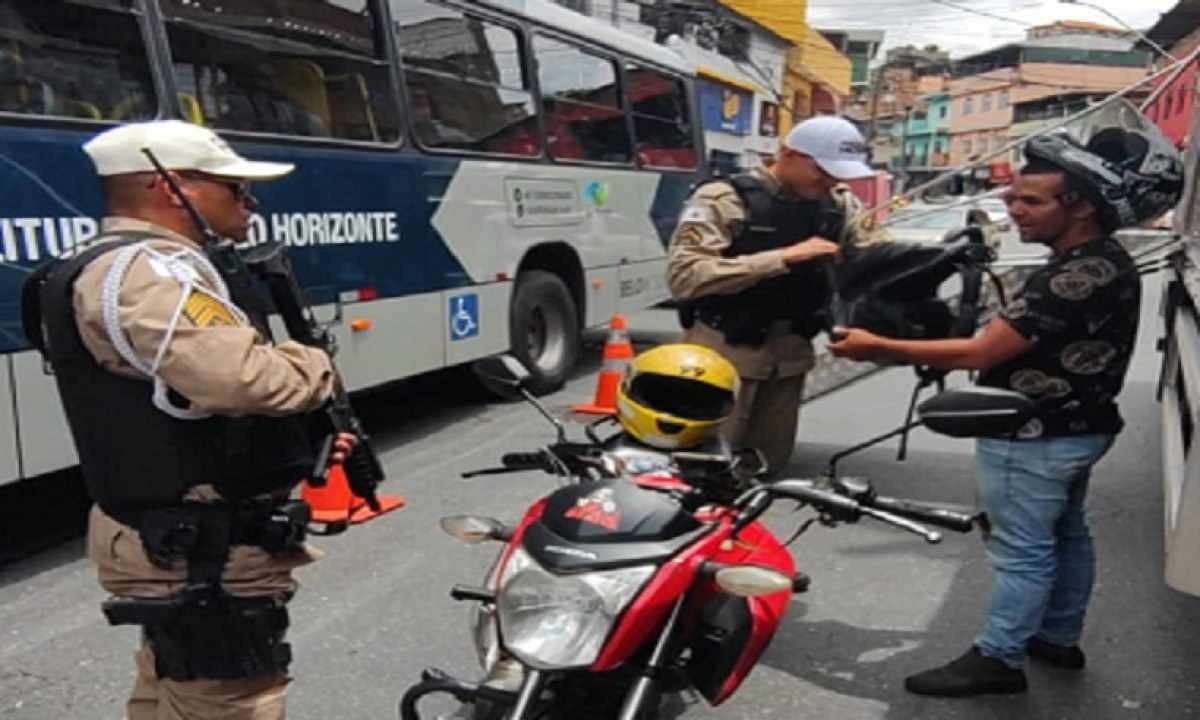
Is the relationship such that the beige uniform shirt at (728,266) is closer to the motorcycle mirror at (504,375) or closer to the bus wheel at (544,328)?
the motorcycle mirror at (504,375)

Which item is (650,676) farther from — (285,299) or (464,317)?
(464,317)

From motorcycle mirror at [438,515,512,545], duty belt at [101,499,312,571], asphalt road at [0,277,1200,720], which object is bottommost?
asphalt road at [0,277,1200,720]

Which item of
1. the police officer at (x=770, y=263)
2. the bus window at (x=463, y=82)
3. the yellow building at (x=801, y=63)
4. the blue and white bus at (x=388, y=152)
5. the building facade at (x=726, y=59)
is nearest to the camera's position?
the police officer at (x=770, y=263)

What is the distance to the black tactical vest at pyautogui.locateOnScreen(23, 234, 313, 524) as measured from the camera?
186 centimetres

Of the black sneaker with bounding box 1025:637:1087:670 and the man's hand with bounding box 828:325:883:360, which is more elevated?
the man's hand with bounding box 828:325:883:360

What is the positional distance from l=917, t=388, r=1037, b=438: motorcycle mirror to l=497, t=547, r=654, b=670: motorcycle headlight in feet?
2.24

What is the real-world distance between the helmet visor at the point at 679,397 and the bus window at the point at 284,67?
9.75ft

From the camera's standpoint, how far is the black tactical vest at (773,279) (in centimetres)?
378

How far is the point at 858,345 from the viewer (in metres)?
2.82

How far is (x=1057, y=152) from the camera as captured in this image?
2707mm

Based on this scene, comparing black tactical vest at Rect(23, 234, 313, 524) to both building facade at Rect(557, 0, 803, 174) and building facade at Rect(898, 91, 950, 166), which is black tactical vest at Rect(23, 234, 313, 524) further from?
building facade at Rect(898, 91, 950, 166)

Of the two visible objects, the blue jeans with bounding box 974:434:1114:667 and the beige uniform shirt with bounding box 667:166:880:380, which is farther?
the beige uniform shirt with bounding box 667:166:880:380

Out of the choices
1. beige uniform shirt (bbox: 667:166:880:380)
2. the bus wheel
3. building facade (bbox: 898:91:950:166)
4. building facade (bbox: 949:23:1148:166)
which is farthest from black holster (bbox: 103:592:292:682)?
building facade (bbox: 898:91:950:166)

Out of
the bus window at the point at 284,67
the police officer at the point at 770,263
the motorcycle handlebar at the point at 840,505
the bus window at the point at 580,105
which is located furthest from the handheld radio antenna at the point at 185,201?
the bus window at the point at 580,105
